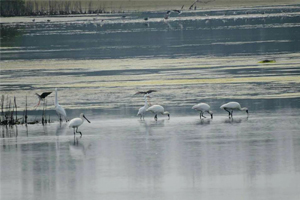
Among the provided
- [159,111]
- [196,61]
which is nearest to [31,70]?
[196,61]

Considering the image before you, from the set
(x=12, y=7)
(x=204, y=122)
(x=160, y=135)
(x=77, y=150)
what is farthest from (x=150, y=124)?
(x=12, y=7)

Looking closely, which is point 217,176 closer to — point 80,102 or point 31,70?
point 80,102

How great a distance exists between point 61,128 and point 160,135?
2.45 m

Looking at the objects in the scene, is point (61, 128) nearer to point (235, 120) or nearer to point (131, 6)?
point (235, 120)

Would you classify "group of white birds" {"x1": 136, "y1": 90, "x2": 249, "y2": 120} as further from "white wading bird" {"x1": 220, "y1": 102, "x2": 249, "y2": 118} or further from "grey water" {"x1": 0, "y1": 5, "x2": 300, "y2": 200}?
"grey water" {"x1": 0, "y1": 5, "x2": 300, "y2": 200}

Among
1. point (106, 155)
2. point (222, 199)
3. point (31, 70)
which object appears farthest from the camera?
point (31, 70)

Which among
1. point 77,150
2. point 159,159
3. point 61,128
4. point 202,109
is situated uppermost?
point 202,109

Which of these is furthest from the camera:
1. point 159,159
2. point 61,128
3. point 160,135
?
point 61,128

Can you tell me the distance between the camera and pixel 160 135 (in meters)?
15.2

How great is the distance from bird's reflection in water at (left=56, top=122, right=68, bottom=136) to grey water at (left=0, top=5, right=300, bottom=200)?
3cm

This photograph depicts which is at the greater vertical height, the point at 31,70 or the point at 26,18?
the point at 26,18

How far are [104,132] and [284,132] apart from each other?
3.50 metres

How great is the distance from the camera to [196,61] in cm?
3316

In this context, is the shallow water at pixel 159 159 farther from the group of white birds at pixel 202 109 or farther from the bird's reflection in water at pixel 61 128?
the group of white birds at pixel 202 109
